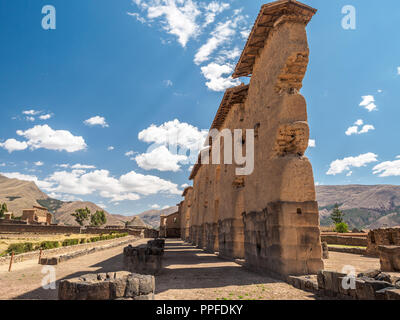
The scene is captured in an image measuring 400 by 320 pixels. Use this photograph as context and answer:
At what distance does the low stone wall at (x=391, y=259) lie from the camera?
8742 millimetres

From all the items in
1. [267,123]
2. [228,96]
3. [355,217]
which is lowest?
[355,217]

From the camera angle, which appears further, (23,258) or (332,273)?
(23,258)

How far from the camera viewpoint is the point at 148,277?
450 centimetres

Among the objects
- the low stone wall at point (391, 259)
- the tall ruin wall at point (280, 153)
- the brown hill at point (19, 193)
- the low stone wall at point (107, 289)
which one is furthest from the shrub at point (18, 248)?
the brown hill at point (19, 193)

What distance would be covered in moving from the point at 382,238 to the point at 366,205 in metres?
160

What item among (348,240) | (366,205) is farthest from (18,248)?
(366,205)

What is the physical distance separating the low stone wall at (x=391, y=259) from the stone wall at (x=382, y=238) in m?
4.33

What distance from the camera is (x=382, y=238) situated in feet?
45.6

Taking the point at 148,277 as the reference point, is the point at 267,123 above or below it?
above

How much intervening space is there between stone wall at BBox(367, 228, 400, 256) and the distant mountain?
101775 mm

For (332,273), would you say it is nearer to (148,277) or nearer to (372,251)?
(148,277)
